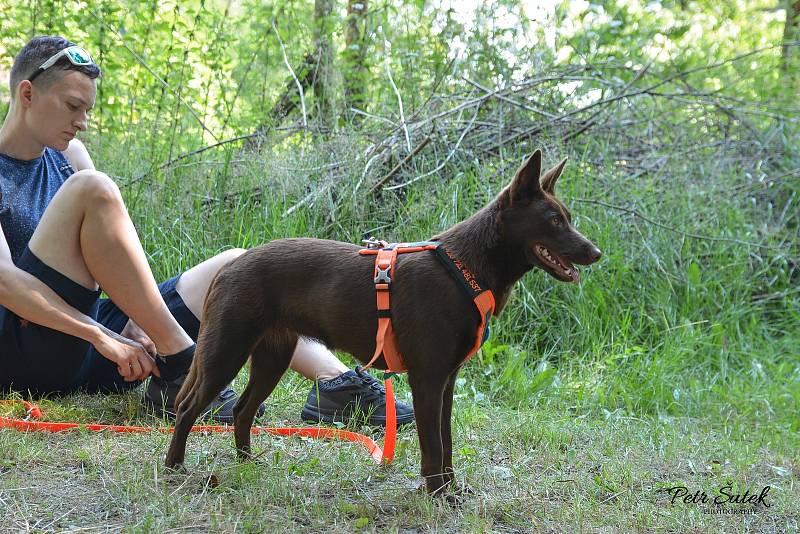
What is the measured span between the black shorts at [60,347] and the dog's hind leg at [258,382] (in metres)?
0.75

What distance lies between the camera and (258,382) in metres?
2.80

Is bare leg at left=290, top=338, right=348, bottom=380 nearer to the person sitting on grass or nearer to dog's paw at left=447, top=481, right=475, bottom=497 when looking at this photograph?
the person sitting on grass

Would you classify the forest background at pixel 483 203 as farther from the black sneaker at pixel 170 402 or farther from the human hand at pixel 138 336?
the human hand at pixel 138 336

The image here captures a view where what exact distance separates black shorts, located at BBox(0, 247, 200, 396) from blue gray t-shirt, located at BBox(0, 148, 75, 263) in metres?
0.24

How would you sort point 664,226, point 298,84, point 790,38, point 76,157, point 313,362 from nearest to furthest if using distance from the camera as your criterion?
point 313,362, point 76,157, point 664,226, point 298,84, point 790,38

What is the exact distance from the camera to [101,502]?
2320 millimetres

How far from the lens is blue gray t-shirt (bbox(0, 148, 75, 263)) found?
10.5 feet

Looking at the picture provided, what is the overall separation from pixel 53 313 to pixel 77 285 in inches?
5.9

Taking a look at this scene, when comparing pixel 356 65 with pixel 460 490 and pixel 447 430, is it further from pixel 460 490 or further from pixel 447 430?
pixel 460 490

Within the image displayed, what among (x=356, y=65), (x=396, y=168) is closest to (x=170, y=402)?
(x=396, y=168)

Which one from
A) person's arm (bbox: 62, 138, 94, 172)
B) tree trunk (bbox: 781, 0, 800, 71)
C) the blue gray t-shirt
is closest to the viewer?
the blue gray t-shirt

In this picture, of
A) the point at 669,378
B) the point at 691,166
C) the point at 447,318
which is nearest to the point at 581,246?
the point at 447,318

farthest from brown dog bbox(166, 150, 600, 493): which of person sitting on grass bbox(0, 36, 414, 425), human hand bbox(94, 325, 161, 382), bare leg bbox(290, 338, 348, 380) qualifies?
bare leg bbox(290, 338, 348, 380)

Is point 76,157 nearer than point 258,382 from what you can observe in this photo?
No
